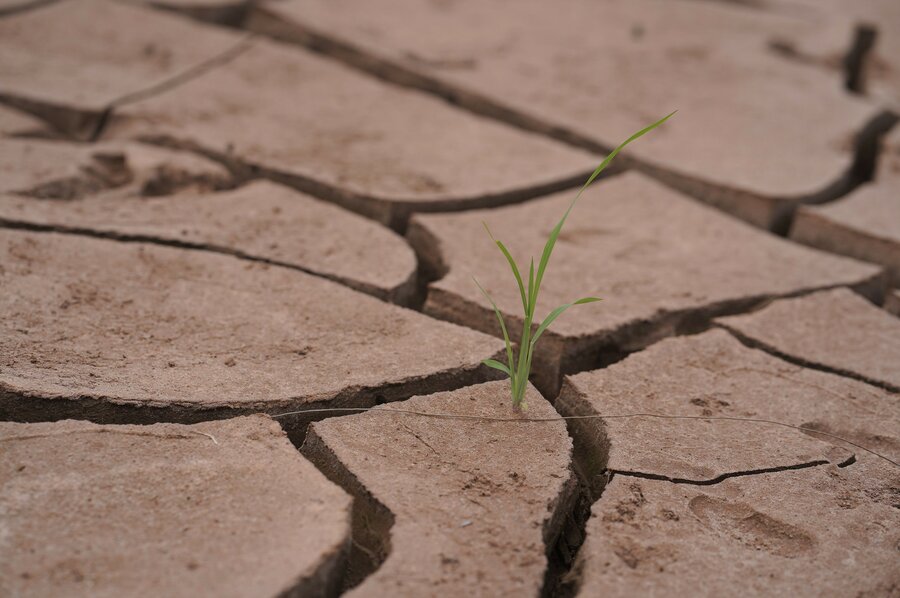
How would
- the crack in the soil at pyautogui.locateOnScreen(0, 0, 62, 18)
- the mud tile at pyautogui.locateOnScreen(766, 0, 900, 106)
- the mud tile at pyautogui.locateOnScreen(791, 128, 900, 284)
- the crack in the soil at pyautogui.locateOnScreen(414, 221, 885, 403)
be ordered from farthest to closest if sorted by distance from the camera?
the mud tile at pyautogui.locateOnScreen(766, 0, 900, 106), the crack in the soil at pyautogui.locateOnScreen(0, 0, 62, 18), the mud tile at pyautogui.locateOnScreen(791, 128, 900, 284), the crack in the soil at pyautogui.locateOnScreen(414, 221, 885, 403)

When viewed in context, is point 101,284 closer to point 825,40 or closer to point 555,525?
point 555,525

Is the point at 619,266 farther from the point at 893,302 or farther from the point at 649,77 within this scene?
the point at 649,77

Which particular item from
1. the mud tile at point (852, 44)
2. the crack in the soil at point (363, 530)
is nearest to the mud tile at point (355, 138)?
the crack in the soil at point (363, 530)

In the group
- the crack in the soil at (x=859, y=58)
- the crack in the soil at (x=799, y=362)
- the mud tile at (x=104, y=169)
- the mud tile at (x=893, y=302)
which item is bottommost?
the mud tile at (x=104, y=169)

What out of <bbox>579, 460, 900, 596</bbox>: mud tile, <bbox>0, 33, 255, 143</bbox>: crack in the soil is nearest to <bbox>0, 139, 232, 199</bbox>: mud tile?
<bbox>0, 33, 255, 143</bbox>: crack in the soil

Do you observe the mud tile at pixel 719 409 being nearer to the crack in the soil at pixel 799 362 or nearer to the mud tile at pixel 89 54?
the crack in the soil at pixel 799 362

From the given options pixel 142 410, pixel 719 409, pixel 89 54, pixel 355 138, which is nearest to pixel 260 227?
pixel 355 138

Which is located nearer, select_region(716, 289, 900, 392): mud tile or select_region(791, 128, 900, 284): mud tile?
select_region(716, 289, 900, 392): mud tile

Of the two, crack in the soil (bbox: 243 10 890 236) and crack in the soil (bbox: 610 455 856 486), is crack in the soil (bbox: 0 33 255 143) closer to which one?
crack in the soil (bbox: 243 10 890 236)
